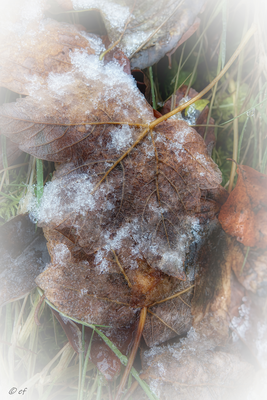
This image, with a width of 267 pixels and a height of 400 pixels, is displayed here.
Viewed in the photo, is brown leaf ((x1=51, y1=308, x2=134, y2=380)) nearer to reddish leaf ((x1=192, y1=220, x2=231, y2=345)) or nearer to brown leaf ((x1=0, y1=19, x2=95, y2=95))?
reddish leaf ((x1=192, y1=220, x2=231, y2=345))

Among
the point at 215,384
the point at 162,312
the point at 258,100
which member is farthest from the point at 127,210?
the point at 215,384

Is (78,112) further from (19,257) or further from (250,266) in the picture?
(250,266)

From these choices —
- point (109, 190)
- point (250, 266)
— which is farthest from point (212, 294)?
point (109, 190)

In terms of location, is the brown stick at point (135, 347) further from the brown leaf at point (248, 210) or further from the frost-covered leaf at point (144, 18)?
the frost-covered leaf at point (144, 18)

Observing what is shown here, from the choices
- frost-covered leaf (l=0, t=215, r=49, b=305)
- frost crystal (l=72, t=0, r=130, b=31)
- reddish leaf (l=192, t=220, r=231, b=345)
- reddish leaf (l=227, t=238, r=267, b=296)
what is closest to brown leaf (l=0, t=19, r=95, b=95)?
frost crystal (l=72, t=0, r=130, b=31)

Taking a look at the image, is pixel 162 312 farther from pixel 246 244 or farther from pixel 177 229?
pixel 246 244
